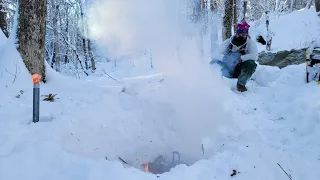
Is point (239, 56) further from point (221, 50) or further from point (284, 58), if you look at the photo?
point (284, 58)

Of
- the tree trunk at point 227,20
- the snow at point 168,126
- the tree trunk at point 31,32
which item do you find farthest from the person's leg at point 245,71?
the tree trunk at point 31,32

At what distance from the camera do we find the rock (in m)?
7.25

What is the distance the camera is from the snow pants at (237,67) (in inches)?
220

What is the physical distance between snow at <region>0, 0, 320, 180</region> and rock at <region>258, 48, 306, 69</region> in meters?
1.42

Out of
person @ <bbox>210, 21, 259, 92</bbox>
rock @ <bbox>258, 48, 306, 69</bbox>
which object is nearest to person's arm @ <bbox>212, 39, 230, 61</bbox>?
person @ <bbox>210, 21, 259, 92</bbox>

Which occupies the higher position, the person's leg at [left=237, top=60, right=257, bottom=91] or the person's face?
the person's face

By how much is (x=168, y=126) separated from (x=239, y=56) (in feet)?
8.29

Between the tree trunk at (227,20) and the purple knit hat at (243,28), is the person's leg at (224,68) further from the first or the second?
the tree trunk at (227,20)

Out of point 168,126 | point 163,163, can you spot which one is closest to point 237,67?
point 168,126

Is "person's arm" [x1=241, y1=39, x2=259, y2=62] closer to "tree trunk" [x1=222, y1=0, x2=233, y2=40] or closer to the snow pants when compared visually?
the snow pants

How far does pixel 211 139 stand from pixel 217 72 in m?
2.55

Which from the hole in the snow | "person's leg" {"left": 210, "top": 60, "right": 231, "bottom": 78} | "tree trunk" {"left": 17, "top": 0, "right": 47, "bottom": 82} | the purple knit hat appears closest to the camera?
the hole in the snow

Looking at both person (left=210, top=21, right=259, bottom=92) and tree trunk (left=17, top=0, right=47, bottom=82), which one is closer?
tree trunk (left=17, top=0, right=47, bottom=82)

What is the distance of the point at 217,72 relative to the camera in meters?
5.94
